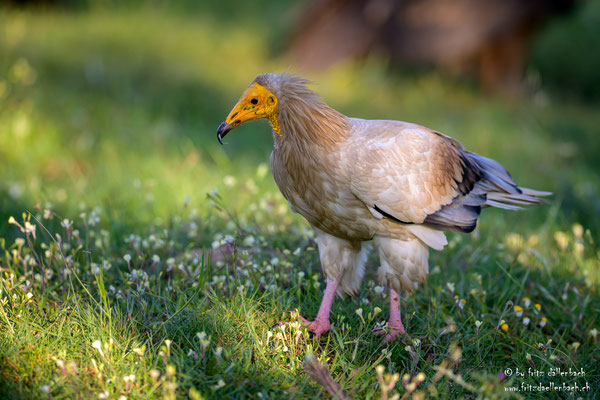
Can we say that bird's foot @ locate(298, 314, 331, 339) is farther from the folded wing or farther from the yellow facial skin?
the yellow facial skin

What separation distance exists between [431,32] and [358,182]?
21.9 ft

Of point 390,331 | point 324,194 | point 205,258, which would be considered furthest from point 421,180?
point 205,258

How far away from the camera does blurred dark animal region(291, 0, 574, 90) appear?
28.9 ft

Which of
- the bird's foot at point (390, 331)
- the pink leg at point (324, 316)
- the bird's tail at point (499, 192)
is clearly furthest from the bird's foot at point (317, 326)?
the bird's tail at point (499, 192)

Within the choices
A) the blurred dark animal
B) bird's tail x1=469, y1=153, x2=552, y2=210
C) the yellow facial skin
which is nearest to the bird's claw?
bird's tail x1=469, y1=153, x2=552, y2=210

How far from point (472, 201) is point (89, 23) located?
26.8 feet

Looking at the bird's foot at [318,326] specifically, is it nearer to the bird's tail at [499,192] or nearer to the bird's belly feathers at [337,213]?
the bird's belly feathers at [337,213]

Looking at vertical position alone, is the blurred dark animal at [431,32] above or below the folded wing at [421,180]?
above

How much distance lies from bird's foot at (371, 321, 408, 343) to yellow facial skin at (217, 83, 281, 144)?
135 cm

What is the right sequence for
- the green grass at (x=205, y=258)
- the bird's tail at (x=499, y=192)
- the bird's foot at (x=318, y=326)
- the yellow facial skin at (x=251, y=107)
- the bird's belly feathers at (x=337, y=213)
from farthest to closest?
the bird's tail at (x=499, y=192), the bird's foot at (x=318, y=326), the bird's belly feathers at (x=337, y=213), the yellow facial skin at (x=251, y=107), the green grass at (x=205, y=258)

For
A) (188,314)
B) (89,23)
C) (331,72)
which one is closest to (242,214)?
(188,314)

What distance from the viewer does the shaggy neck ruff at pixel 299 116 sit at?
10.3ft

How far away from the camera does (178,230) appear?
4250 mm

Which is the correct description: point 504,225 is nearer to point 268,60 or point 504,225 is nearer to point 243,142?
point 243,142
